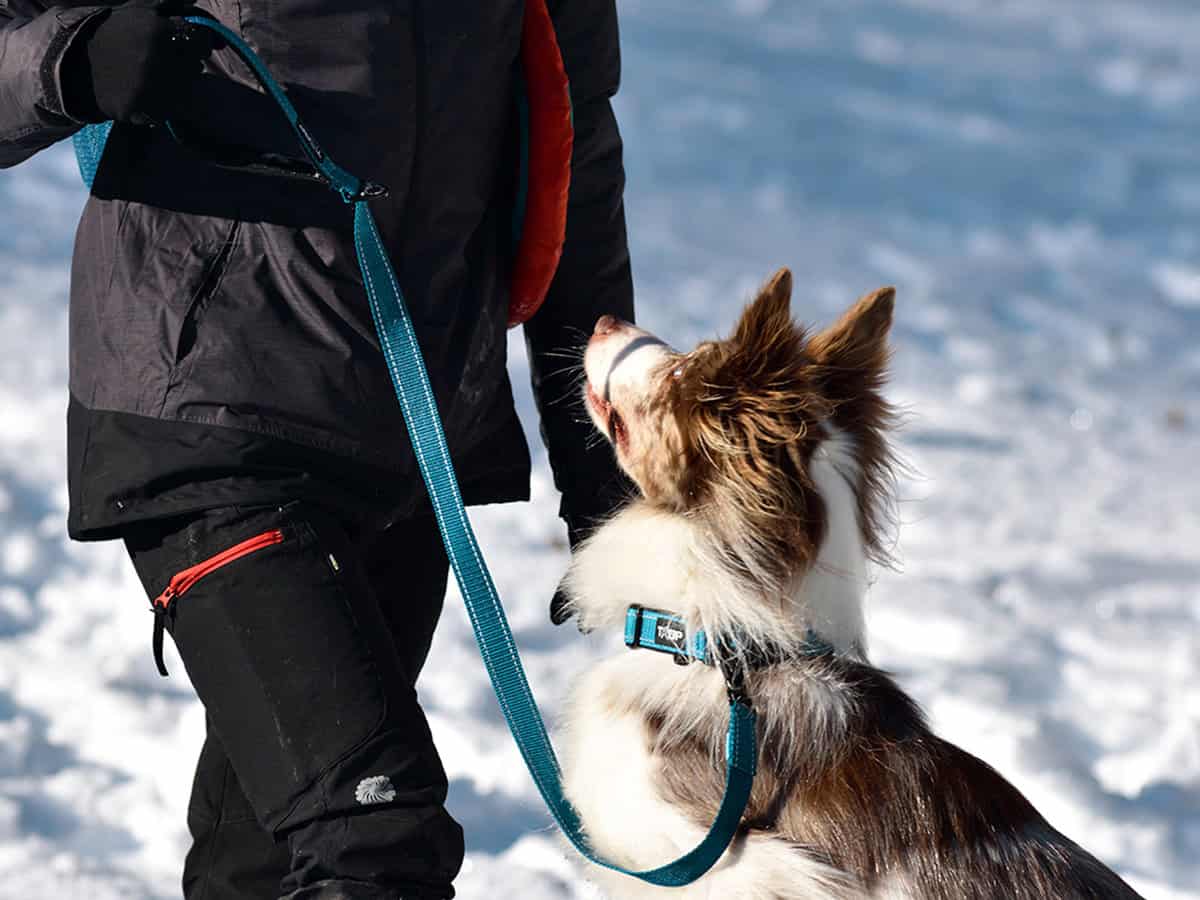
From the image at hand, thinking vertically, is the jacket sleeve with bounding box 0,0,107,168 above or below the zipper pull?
above

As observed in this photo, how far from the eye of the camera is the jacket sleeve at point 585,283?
2768mm

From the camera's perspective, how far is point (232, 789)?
8.49 ft

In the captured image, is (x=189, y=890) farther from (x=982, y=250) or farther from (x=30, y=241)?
(x=982, y=250)

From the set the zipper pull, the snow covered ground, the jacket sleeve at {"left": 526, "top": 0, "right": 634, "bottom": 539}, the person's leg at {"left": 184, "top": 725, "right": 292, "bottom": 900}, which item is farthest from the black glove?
the snow covered ground

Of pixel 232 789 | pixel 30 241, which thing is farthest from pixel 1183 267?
pixel 232 789

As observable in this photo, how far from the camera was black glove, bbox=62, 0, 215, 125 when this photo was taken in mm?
2092

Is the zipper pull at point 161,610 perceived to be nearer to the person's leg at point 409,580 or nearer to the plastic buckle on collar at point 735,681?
the person's leg at point 409,580

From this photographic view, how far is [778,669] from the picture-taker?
253 cm

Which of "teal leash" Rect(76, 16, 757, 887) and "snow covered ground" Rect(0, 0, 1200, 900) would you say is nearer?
"teal leash" Rect(76, 16, 757, 887)

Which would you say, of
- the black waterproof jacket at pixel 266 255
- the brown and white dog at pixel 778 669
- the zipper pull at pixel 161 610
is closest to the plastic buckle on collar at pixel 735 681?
the brown and white dog at pixel 778 669

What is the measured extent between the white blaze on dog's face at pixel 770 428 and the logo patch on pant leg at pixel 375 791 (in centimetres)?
72

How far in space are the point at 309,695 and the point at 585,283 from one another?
1061mm

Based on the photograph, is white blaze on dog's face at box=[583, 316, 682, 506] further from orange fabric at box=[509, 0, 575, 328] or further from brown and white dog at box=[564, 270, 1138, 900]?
orange fabric at box=[509, 0, 575, 328]

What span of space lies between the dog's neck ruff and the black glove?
1.16 m
